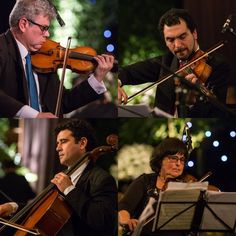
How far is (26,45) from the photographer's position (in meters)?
4.68

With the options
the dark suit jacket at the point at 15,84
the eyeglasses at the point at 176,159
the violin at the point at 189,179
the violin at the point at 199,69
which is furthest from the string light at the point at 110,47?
the violin at the point at 189,179

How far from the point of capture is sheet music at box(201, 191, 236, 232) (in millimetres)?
4641

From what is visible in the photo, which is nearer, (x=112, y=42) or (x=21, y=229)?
(x=21, y=229)

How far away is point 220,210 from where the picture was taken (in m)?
4.69

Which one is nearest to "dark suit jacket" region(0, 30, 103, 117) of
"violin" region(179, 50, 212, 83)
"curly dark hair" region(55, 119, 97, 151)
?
"curly dark hair" region(55, 119, 97, 151)

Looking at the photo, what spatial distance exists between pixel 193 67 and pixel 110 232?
1.22 metres

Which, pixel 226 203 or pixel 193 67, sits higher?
pixel 193 67

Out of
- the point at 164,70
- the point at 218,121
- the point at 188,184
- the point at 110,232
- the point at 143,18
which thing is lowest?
the point at 110,232

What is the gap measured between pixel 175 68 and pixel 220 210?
0.97m

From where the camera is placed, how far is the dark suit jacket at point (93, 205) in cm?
468

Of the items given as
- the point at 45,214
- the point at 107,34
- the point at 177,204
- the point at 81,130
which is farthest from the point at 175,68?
the point at 45,214

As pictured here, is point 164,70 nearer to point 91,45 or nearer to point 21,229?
point 91,45

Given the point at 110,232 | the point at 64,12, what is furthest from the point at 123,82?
the point at 110,232

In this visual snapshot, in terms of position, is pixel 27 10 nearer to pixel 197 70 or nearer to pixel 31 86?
pixel 31 86
